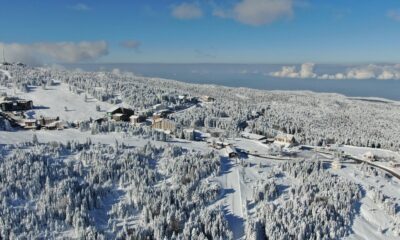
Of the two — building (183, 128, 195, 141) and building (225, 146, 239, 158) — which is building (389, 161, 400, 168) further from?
building (183, 128, 195, 141)

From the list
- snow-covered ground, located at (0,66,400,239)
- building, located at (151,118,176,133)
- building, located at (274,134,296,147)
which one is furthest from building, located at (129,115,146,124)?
building, located at (274,134,296,147)

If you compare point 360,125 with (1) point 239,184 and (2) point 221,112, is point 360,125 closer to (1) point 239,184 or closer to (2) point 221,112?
(2) point 221,112

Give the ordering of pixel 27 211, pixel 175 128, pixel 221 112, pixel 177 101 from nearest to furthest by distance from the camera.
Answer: pixel 27 211 → pixel 175 128 → pixel 221 112 → pixel 177 101

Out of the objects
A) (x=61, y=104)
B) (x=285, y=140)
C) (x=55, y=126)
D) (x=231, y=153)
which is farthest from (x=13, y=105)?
(x=285, y=140)

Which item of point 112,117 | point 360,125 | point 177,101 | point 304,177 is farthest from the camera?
point 360,125

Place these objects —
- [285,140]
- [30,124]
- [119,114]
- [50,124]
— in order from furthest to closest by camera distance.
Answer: [119,114] → [285,140] → [50,124] → [30,124]

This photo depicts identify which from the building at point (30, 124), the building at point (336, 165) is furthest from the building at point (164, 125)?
the building at point (336, 165)

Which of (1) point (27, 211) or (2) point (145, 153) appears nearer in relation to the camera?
(1) point (27, 211)

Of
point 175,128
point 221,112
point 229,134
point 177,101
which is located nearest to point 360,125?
point 221,112

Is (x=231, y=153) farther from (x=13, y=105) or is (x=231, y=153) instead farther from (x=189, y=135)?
(x=13, y=105)
